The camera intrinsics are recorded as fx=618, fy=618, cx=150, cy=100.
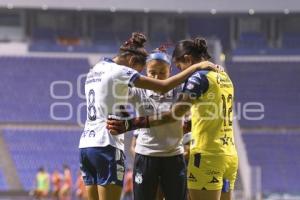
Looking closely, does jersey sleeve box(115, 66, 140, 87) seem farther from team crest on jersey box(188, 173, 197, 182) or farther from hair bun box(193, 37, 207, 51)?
team crest on jersey box(188, 173, 197, 182)

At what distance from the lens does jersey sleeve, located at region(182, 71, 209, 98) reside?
11.7 feet

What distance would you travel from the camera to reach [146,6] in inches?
802

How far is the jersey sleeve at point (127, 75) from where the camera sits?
366cm

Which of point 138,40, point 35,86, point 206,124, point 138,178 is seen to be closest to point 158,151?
point 138,178

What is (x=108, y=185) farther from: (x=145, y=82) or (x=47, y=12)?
(x=47, y=12)

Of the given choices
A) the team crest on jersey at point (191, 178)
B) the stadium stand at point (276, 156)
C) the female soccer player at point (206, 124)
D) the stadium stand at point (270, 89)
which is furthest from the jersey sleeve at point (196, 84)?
the stadium stand at point (270, 89)

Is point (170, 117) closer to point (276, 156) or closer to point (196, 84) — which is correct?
point (196, 84)

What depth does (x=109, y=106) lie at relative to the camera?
377cm

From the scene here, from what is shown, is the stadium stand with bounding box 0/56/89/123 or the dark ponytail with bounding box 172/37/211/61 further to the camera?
the stadium stand with bounding box 0/56/89/123

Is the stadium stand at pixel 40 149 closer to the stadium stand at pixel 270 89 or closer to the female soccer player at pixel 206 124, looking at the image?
the stadium stand at pixel 270 89

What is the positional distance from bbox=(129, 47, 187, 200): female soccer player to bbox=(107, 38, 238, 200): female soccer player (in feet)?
0.86

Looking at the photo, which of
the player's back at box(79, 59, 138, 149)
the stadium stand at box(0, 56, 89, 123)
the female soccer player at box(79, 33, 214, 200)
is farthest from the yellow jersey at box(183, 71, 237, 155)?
the stadium stand at box(0, 56, 89, 123)

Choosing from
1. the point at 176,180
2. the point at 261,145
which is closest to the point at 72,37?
the point at 261,145

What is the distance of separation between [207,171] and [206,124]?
29 centimetres
